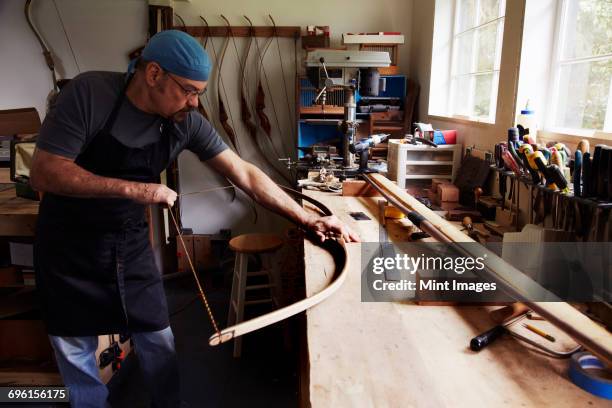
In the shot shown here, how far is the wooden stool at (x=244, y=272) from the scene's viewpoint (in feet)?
8.43

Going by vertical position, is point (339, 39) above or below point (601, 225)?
above

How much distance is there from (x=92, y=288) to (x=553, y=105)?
90.5 inches

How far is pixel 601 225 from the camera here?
130 cm

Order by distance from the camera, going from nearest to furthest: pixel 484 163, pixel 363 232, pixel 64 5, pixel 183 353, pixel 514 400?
1. pixel 514 400
2. pixel 363 232
3. pixel 484 163
4. pixel 183 353
5. pixel 64 5

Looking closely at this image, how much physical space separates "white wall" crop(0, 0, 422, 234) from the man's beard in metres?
2.74

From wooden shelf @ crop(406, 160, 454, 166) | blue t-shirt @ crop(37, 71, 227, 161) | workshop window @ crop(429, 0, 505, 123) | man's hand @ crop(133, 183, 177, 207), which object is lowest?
man's hand @ crop(133, 183, 177, 207)

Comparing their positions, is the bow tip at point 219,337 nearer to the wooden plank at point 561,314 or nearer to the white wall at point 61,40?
the wooden plank at point 561,314

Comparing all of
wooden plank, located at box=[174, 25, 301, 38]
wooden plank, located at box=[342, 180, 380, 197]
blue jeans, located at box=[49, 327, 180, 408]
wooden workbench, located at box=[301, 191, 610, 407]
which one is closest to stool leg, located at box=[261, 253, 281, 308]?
wooden plank, located at box=[342, 180, 380, 197]

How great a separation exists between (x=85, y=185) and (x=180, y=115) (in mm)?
436

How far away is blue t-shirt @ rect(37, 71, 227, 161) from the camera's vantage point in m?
1.36

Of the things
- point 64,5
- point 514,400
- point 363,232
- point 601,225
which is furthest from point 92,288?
point 64,5

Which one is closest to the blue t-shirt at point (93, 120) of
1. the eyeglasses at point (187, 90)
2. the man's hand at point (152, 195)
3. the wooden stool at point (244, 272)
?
the eyeglasses at point (187, 90)

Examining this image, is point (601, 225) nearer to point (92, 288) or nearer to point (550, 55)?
→ point (550, 55)

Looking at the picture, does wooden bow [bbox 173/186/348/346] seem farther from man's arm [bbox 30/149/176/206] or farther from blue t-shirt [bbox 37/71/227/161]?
blue t-shirt [bbox 37/71/227/161]
